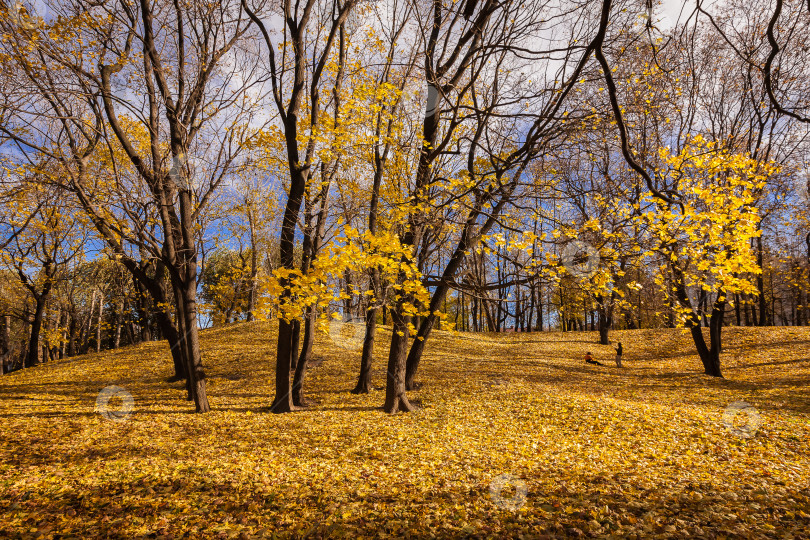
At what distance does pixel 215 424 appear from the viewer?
729cm

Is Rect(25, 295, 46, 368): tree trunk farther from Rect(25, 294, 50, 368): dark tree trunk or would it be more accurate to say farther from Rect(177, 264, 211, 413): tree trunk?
Rect(177, 264, 211, 413): tree trunk

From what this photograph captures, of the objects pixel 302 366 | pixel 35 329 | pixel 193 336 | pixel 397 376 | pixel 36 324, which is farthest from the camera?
pixel 35 329

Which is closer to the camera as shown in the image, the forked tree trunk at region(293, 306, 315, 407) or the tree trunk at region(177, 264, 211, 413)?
the tree trunk at region(177, 264, 211, 413)

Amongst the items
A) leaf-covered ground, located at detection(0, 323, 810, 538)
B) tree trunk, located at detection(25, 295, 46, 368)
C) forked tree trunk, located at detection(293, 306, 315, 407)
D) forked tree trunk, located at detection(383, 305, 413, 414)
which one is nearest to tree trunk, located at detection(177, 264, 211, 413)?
leaf-covered ground, located at detection(0, 323, 810, 538)

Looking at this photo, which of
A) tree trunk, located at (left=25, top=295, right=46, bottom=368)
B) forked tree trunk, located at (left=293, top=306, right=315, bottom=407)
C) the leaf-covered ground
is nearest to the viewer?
the leaf-covered ground

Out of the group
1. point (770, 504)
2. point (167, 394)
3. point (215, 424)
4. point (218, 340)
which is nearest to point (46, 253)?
point (218, 340)

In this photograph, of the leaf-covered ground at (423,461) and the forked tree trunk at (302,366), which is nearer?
the leaf-covered ground at (423,461)

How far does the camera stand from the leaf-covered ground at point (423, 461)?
3.81m

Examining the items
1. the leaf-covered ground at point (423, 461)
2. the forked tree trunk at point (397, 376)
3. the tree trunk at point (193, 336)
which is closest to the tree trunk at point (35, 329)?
the leaf-covered ground at point (423, 461)

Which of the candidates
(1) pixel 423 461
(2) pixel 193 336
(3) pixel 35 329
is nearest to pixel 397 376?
(1) pixel 423 461

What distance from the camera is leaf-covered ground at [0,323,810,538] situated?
381cm

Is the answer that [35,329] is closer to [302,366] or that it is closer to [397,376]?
[302,366]

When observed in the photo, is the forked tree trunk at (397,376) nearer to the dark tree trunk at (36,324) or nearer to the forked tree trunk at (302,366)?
the forked tree trunk at (302,366)

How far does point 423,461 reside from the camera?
5.57 metres
